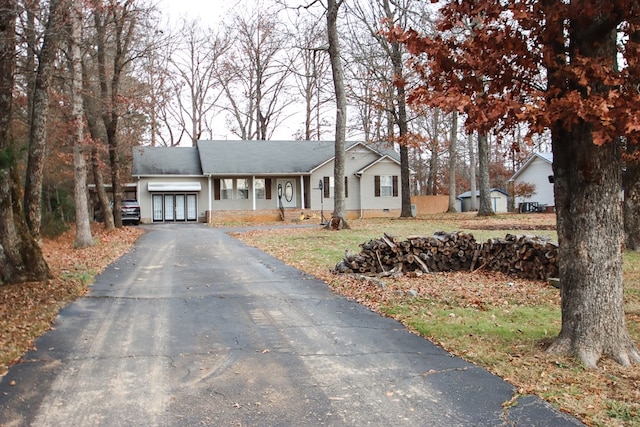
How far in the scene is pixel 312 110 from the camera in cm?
4906

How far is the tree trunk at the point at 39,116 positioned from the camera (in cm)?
1068

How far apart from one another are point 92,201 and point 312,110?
21.0 meters

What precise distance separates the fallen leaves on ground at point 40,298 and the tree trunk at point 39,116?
148 cm

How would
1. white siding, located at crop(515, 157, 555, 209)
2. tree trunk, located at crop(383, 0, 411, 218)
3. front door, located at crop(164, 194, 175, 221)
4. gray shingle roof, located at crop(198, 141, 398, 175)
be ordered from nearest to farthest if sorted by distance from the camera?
tree trunk, located at crop(383, 0, 411, 218) < gray shingle roof, located at crop(198, 141, 398, 175) < front door, located at crop(164, 194, 175, 221) < white siding, located at crop(515, 157, 555, 209)

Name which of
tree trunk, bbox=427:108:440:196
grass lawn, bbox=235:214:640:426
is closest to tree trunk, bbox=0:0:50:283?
grass lawn, bbox=235:214:640:426

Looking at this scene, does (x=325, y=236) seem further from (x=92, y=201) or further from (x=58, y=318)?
(x=92, y=201)

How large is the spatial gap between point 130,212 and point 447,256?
24.8 metres

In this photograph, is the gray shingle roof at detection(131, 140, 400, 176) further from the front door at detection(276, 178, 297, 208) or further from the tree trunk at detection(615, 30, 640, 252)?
the tree trunk at detection(615, 30, 640, 252)

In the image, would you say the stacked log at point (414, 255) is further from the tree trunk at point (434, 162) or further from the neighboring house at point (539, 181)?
the tree trunk at point (434, 162)

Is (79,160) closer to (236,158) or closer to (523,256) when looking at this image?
(523,256)

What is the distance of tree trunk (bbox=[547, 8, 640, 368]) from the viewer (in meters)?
5.22

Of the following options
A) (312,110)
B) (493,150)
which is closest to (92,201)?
(312,110)

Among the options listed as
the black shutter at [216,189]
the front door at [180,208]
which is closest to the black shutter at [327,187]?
the black shutter at [216,189]

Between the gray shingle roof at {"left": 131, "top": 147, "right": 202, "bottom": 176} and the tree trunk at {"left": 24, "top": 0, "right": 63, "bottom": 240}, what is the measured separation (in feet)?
68.2
